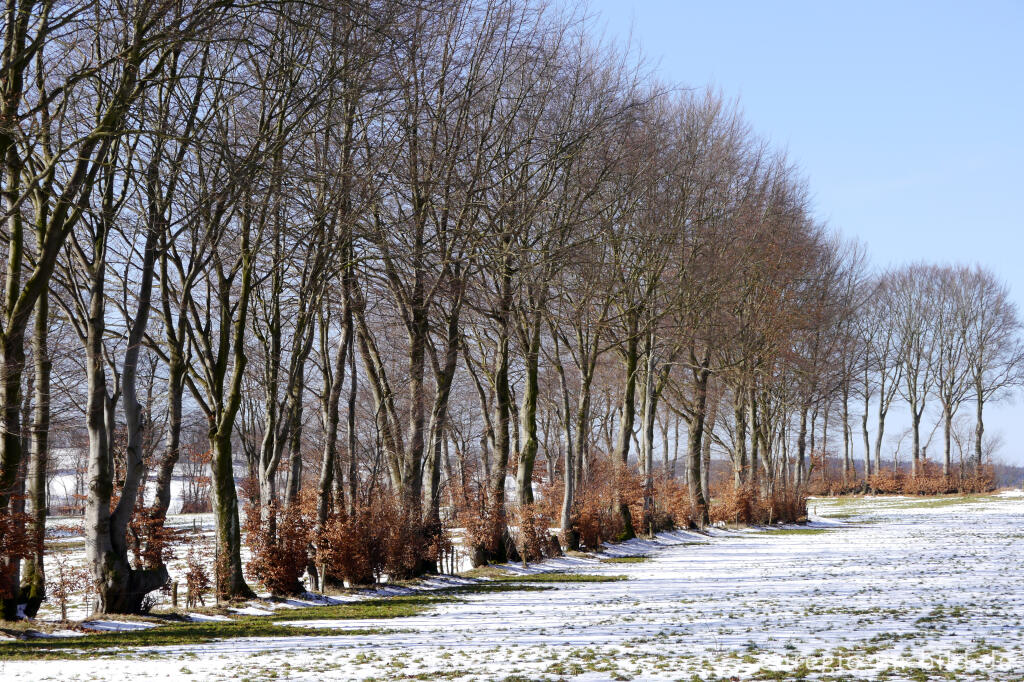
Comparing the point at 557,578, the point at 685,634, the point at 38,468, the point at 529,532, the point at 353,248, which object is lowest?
the point at 557,578

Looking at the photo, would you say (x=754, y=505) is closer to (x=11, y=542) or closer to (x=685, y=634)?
(x=685, y=634)

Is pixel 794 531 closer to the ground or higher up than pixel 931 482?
closer to the ground

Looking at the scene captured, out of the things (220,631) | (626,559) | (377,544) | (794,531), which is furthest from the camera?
(794,531)

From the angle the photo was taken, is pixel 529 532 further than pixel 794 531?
No

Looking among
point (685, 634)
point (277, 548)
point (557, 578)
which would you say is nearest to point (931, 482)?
point (557, 578)

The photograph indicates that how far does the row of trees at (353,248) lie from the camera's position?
1337 cm

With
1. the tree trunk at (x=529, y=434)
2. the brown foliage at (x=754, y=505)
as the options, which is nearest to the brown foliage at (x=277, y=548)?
the tree trunk at (x=529, y=434)

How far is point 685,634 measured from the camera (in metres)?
12.5

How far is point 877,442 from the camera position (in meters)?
62.9

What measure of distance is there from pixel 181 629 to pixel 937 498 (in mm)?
56184

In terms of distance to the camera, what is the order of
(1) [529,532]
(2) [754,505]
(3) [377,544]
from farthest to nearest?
1. (2) [754,505]
2. (1) [529,532]
3. (3) [377,544]

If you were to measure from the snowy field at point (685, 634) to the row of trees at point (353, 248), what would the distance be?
3646 mm

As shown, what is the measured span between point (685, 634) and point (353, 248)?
11559mm

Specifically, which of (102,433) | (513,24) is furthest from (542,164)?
(102,433)
